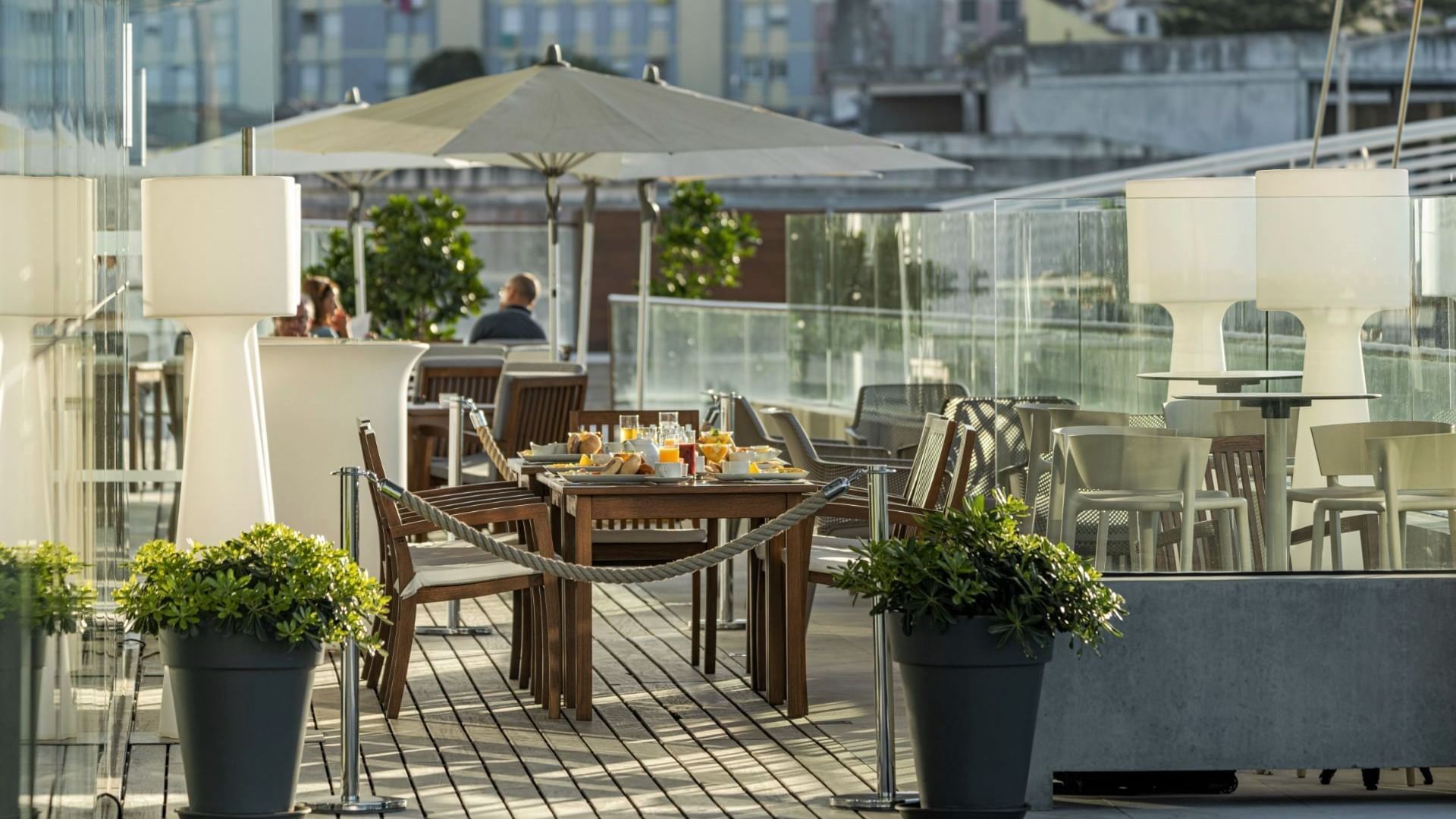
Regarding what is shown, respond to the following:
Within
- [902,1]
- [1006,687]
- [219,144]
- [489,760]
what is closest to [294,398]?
[219,144]

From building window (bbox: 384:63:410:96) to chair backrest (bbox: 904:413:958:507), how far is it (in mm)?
40731

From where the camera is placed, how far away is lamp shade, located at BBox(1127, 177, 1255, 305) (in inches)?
215

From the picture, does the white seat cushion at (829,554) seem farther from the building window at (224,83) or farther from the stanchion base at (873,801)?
the building window at (224,83)

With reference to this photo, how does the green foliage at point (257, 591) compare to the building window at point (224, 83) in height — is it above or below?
below

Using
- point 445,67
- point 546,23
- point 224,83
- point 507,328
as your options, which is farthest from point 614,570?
point 546,23

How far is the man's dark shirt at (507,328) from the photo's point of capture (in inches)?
520

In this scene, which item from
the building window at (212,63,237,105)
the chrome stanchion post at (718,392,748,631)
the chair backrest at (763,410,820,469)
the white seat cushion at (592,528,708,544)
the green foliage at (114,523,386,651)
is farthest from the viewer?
the building window at (212,63,237,105)

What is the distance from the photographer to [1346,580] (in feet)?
17.0

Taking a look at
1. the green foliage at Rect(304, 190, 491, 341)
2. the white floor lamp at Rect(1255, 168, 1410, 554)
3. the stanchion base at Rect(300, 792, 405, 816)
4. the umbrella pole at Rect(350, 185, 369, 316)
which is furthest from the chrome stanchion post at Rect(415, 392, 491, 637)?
the green foliage at Rect(304, 190, 491, 341)

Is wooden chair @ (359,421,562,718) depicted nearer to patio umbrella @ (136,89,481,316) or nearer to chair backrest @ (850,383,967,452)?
patio umbrella @ (136,89,481,316)

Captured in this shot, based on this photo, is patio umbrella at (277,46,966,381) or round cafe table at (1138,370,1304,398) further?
patio umbrella at (277,46,966,381)

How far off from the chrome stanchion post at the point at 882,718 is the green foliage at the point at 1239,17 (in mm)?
39368

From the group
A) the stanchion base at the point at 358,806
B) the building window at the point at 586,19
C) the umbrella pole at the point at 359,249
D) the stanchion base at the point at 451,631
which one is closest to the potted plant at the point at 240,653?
the stanchion base at the point at 358,806

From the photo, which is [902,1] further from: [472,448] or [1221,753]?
[1221,753]
